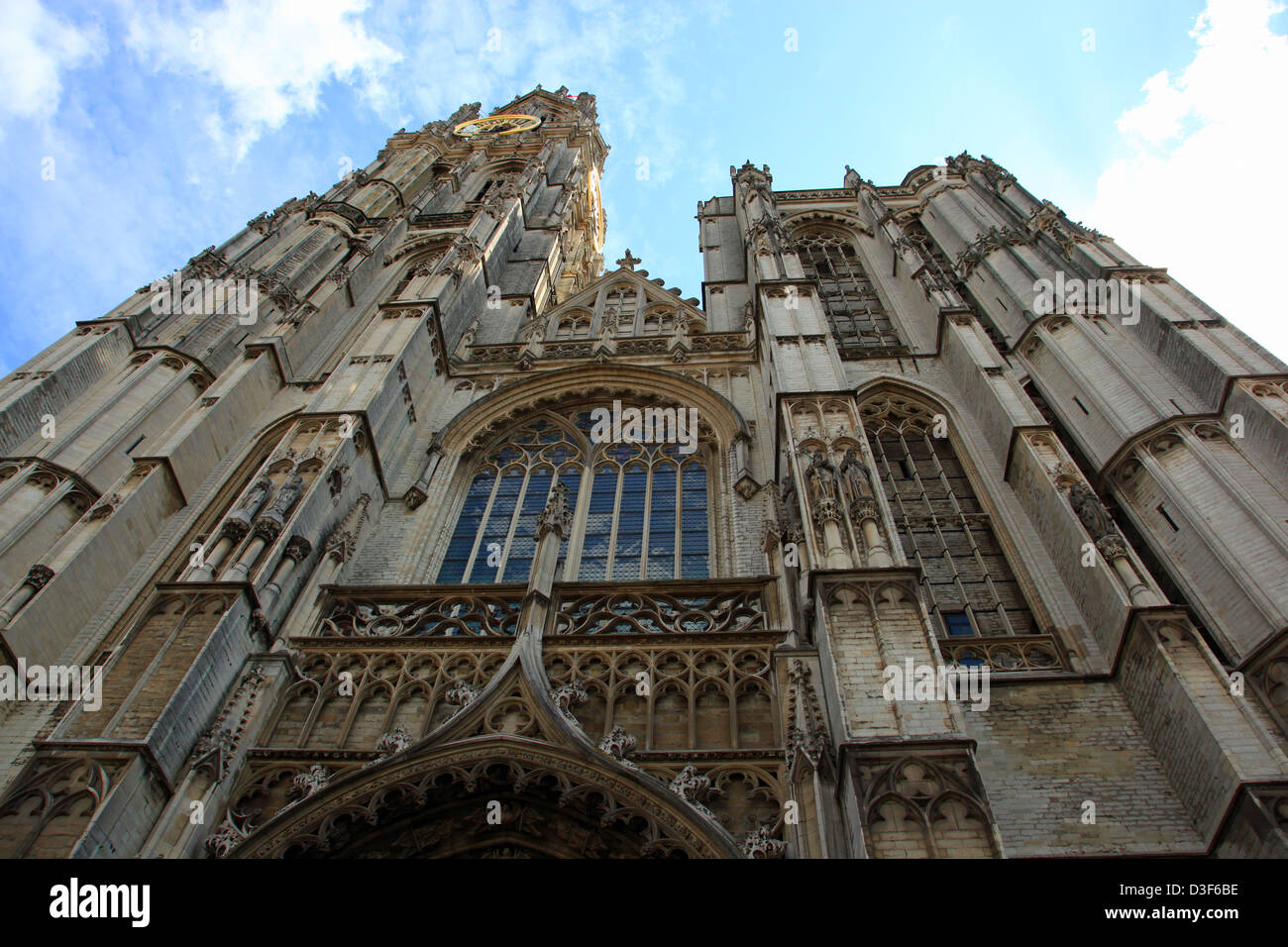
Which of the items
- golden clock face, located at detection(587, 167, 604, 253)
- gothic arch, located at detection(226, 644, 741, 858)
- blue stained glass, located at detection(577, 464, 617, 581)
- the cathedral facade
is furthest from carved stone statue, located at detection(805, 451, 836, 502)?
golden clock face, located at detection(587, 167, 604, 253)

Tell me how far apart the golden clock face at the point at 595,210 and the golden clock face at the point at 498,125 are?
3270 mm

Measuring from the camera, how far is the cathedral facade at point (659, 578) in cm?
757

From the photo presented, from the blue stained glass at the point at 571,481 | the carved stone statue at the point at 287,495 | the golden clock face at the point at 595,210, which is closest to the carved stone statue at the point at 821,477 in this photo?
the blue stained glass at the point at 571,481

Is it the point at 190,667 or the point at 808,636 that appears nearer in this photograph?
the point at 190,667

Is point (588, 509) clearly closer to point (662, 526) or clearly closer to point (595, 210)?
point (662, 526)

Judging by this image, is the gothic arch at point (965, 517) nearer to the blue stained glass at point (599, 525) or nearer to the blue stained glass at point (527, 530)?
the blue stained glass at point (599, 525)

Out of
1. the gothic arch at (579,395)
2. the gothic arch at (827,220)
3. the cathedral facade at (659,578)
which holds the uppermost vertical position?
the gothic arch at (827,220)

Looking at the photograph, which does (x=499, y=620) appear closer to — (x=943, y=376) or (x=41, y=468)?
(x=41, y=468)

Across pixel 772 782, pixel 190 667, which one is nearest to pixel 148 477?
pixel 190 667

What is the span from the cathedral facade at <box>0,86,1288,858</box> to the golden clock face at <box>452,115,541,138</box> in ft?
71.3

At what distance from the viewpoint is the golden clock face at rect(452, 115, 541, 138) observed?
125ft

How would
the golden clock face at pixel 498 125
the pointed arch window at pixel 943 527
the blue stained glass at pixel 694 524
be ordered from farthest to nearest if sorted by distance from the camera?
the golden clock face at pixel 498 125 → the blue stained glass at pixel 694 524 → the pointed arch window at pixel 943 527
